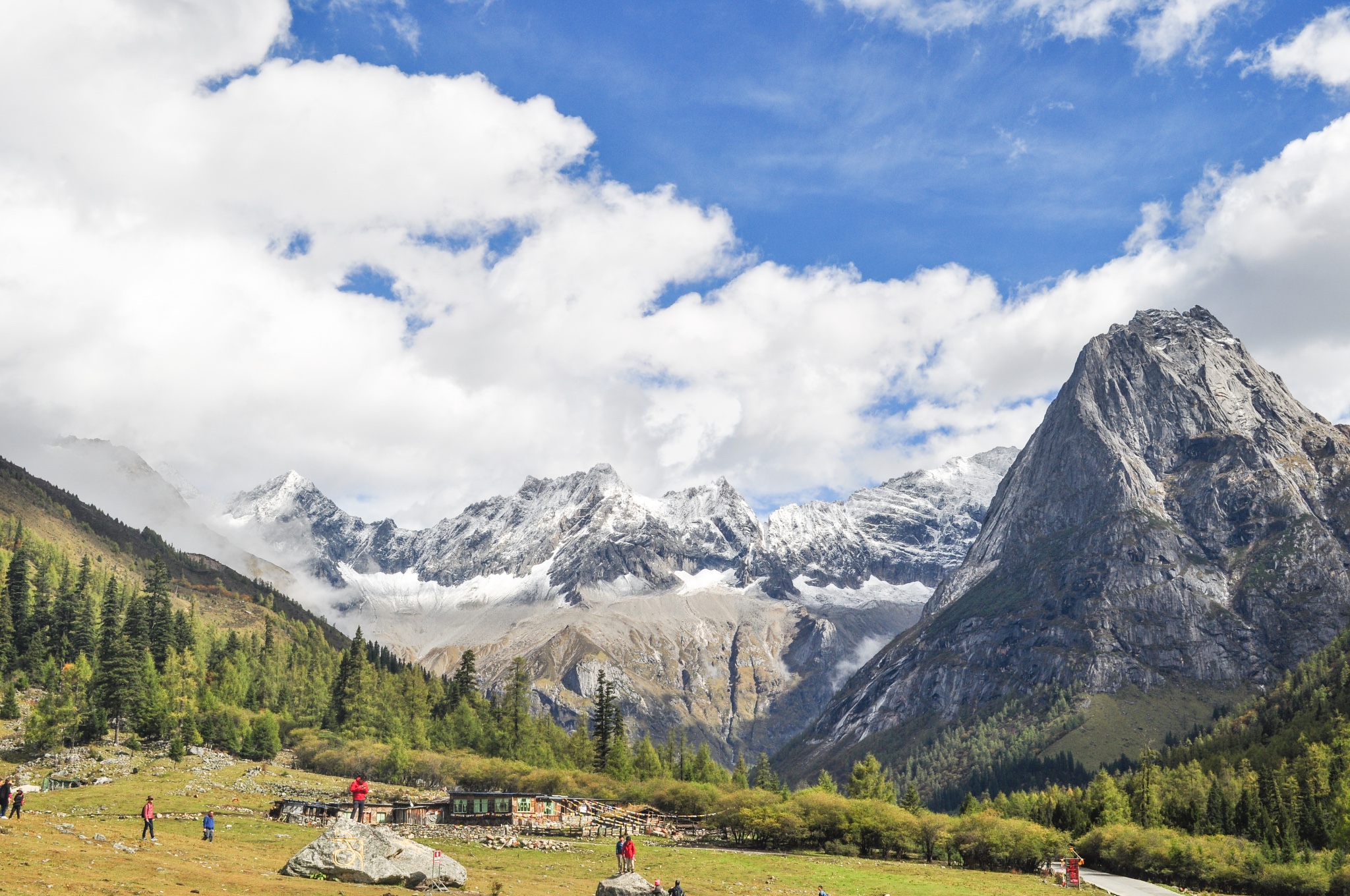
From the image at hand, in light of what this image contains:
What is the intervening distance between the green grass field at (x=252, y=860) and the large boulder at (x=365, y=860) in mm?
1266

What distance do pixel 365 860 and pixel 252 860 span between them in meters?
10.5

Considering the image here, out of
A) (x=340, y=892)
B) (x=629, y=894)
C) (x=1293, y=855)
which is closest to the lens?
(x=340, y=892)

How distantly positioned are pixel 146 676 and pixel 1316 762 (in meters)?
233

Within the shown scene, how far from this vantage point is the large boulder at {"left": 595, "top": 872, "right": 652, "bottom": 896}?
56469mm

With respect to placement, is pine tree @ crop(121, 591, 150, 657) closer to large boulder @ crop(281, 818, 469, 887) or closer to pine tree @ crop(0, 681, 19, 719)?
pine tree @ crop(0, 681, 19, 719)

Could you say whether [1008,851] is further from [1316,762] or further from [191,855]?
[191,855]

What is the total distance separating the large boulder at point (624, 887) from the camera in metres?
56.5

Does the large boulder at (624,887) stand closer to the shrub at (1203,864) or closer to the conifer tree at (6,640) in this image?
the shrub at (1203,864)

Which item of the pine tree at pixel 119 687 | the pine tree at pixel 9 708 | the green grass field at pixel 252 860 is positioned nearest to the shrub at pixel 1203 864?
the green grass field at pixel 252 860

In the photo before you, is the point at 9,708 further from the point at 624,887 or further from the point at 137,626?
the point at 624,887

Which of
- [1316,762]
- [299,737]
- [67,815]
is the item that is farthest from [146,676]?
[1316,762]

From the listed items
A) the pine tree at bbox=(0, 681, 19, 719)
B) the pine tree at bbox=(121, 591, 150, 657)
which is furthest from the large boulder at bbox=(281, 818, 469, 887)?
the pine tree at bbox=(121, 591, 150, 657)

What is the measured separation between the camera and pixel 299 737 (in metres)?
186

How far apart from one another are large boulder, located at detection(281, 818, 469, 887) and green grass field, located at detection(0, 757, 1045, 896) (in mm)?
1266
